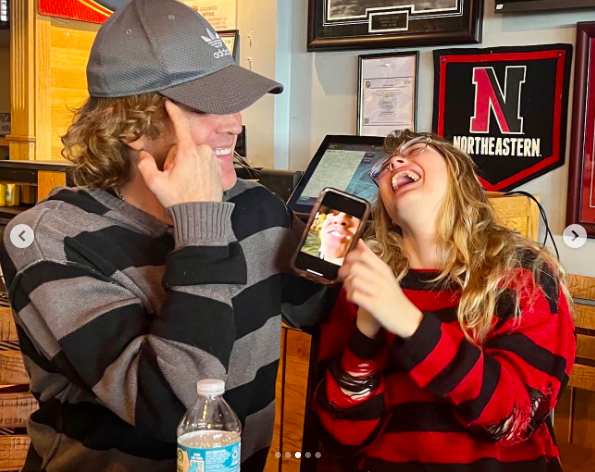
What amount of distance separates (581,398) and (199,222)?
4.84 feet

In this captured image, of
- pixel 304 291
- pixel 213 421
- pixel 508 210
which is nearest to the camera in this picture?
pixel 213 421

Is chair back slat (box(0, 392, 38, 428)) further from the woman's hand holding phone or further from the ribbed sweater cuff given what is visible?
the woman's hand holding phone

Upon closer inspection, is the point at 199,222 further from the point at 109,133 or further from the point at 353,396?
the point at 353,396

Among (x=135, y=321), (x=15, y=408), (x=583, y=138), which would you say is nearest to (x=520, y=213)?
Answer: (x=583, y=138)

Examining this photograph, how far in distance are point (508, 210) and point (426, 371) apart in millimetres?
885

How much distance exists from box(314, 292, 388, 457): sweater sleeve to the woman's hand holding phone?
0.46ft

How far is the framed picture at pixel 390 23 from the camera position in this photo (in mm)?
2055

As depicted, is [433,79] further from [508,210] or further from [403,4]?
[508,210]

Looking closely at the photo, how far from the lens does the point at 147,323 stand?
103cm

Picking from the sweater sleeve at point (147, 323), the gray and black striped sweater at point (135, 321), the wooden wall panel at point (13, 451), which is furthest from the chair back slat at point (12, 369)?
the sweater sleeve at point (147, 323)

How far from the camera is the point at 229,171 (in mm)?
1195

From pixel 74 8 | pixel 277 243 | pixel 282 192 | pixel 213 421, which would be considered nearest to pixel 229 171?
pixel 277 243

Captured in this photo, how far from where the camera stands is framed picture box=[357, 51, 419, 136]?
7.19 feet

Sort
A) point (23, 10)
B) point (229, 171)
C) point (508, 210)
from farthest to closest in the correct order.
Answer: point (23, 10) < point (508, 210) < point (229, 171)
